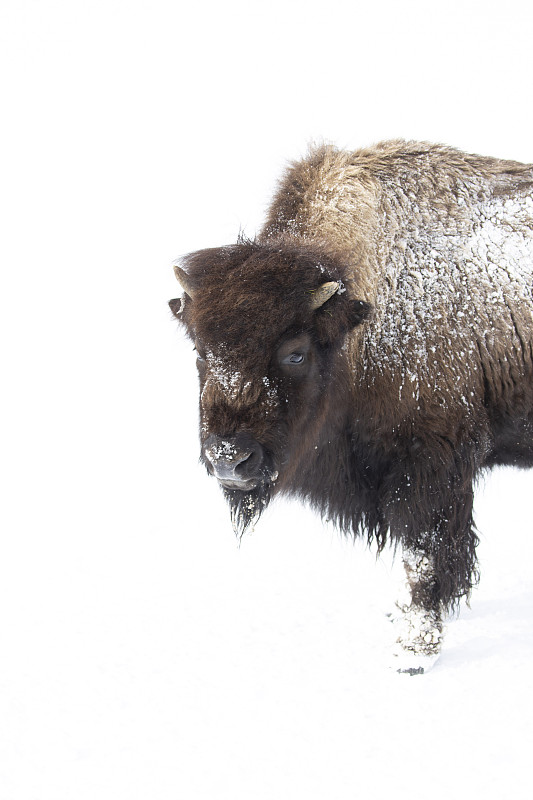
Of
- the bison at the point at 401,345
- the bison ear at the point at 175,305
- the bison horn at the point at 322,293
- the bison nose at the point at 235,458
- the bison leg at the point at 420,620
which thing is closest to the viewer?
the bison nose at the point at 235,458

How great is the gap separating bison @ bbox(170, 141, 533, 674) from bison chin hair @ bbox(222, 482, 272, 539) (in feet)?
0.04

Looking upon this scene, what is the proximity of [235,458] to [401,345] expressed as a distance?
5.36 feet

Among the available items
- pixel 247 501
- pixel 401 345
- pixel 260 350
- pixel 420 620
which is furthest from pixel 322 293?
pixel 420 620

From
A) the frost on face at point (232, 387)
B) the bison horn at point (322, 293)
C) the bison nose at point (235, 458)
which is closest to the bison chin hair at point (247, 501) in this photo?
the bison nose at point (235, 458)

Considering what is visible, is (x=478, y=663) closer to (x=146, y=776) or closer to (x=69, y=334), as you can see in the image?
(x=146, y=776)

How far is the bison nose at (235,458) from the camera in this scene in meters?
3.58

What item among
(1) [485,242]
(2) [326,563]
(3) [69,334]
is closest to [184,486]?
(2) [326,563]

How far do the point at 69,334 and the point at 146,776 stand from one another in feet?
47.4

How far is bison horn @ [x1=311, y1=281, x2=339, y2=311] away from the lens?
386 centimetres

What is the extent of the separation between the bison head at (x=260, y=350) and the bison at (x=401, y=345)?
0.02 meters

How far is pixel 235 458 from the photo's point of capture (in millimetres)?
3576

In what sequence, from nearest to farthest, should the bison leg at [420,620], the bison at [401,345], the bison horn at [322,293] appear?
the bison horn at [322,293], the bison at [401,345], the bison leg at [420,620]

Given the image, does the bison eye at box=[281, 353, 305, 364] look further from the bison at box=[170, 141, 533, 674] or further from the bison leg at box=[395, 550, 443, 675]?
the bison leg at box=[395, 550, 443, 675]

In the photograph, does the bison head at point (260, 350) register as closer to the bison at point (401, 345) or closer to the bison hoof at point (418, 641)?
the bison at point (401, 345)
